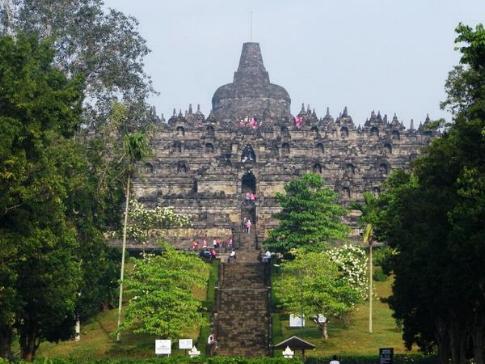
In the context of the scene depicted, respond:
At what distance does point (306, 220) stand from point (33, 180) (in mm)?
30497

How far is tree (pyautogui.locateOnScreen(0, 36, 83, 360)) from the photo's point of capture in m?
34.0

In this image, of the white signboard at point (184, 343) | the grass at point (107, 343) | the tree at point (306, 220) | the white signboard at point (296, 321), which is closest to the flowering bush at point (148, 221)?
the tree at point (306, 220)

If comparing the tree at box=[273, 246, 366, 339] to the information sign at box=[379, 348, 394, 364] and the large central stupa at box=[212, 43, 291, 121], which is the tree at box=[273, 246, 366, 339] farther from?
the large central stupa at box=[212, 43, 291, 121]

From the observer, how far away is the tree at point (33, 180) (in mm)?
34000

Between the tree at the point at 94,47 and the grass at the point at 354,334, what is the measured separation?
50.0 ft

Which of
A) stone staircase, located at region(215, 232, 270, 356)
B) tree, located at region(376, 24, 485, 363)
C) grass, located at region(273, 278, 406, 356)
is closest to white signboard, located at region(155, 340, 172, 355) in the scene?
stone staircase, located at region(215, 232, 270, 356)

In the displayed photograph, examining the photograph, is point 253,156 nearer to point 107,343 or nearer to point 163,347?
point 107,343

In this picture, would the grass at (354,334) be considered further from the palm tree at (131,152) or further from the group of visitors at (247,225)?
the group of visitors at (247,225)

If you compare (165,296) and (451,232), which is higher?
(451,232)

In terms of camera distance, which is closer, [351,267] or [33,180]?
[33,180]

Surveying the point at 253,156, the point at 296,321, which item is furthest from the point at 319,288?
the point at 253,156

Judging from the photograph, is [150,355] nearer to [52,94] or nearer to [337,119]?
[52,94]

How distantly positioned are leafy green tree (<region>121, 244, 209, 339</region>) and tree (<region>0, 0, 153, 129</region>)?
8.75 m

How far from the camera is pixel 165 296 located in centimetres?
5047
